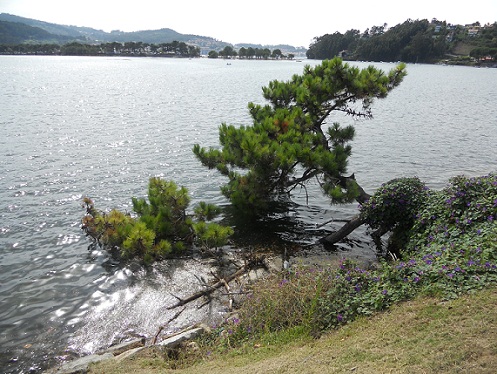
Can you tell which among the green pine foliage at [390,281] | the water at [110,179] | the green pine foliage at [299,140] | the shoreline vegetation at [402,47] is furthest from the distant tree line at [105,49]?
the green pine foliage at [390,281]

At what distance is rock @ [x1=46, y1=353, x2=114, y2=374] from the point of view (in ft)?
20.0

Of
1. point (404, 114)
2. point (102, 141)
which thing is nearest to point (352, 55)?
point (404, 114)

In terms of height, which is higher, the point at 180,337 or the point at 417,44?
the point at 417,44

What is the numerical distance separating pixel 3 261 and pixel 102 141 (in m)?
13.5

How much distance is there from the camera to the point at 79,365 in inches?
246

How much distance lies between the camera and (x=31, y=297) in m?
8.96

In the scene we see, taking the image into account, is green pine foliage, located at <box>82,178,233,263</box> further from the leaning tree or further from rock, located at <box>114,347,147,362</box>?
rock, located at <box>114,347,147,362</box>

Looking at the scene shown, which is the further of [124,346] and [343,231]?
[343,231]

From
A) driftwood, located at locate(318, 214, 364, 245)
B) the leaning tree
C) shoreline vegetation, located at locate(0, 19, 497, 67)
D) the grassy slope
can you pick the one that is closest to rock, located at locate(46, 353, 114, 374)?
the grassy slope

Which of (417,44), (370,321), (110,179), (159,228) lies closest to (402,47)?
(417,44)

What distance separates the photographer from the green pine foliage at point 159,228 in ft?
32.9

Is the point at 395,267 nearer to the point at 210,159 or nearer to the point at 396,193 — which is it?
the point at 396,193

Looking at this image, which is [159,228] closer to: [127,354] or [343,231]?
[127,354]

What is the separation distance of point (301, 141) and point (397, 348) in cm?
661
